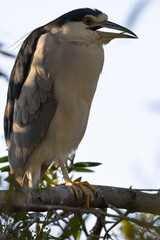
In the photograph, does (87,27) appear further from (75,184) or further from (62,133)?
(75,184)

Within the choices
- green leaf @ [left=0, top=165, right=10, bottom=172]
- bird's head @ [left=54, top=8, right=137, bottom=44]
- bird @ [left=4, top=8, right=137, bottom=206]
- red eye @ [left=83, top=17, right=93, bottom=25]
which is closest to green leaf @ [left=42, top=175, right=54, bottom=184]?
bird @ [left=4, top=8, right=137, bottom=206]

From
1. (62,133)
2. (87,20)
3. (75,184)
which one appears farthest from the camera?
(87,20)

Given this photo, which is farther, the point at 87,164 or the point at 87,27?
the point at 87,27

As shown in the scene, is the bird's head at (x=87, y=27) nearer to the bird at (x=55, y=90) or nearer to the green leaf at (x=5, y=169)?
the bird at (x=55, y=90)

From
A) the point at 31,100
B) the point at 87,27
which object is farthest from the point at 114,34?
the point at 31,100

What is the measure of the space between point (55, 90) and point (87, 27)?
1.95 ft

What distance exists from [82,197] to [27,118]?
862mm

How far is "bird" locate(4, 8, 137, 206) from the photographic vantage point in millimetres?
3252

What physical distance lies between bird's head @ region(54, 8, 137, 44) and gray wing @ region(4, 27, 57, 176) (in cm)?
16

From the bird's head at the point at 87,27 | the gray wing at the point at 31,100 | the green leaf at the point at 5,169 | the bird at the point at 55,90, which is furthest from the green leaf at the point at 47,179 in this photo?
the bird's head at the point at 87,27

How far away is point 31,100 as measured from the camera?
10.9 ft

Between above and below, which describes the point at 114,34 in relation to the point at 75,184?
above

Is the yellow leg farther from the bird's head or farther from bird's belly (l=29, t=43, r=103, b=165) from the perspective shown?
the bird's head

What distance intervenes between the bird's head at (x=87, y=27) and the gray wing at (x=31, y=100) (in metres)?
0.16
